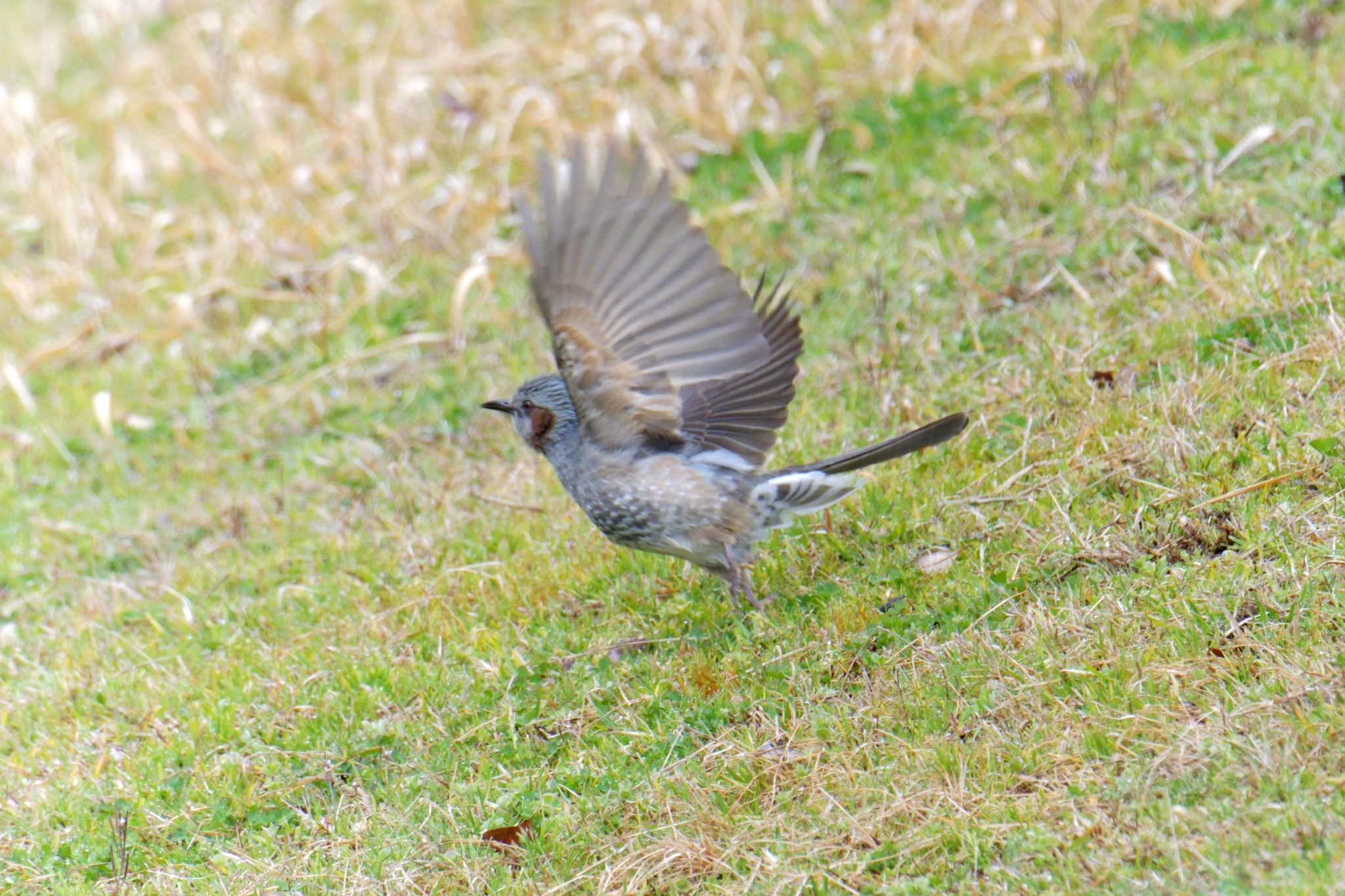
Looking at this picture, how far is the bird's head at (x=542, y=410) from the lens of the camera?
207 inches

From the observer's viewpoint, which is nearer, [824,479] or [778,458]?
[824,479]

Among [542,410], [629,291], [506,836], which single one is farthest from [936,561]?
[506,836]

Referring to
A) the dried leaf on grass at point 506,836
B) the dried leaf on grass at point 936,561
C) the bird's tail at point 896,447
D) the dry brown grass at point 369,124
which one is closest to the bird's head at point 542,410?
the bird's tail at point 896,447

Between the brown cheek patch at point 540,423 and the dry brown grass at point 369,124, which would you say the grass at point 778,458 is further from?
the brown cheek patch at point 540,423

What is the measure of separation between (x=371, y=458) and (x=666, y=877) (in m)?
3.54

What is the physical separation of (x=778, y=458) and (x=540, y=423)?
1054mm

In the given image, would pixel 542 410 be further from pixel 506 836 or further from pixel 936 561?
pixel 506 836

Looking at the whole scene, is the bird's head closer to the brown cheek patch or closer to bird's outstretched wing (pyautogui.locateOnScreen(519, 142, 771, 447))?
the brown cheek patch

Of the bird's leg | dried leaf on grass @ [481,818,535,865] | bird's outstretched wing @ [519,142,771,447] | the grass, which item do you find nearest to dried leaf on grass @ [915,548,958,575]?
the grass

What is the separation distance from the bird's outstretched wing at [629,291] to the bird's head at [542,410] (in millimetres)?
447

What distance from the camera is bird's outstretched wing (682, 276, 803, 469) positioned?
16.8 ft

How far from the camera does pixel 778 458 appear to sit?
18.9ft

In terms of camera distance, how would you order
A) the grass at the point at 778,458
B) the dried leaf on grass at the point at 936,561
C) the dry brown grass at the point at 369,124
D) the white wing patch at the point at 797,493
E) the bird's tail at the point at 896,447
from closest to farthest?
1. the grass at the point at 778,458
2. the bird's tail at the point at 896,447
3. the dried leaf on grass at the point at 936,561
4. the white wing patch at the point at 797,493
5. the dry brown grass at the point at 369,124

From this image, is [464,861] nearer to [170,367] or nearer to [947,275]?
[947,275]
